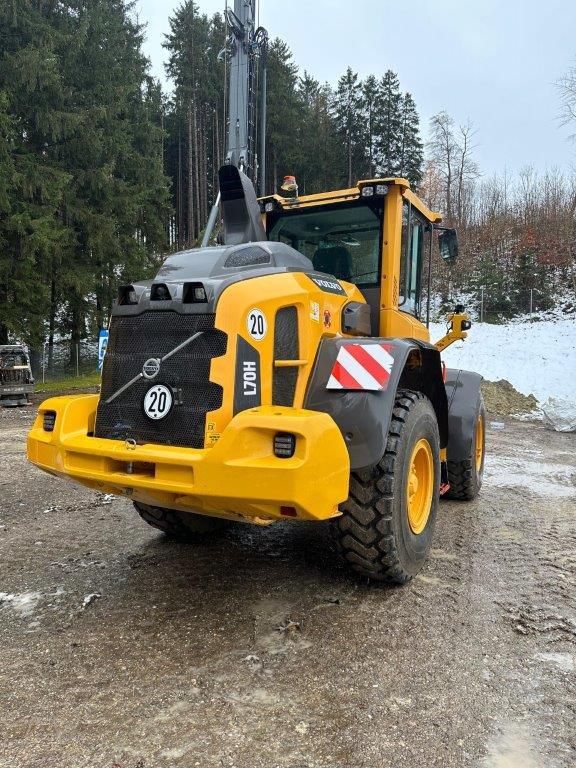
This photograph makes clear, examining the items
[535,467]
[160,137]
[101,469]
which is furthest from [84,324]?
[101,469]

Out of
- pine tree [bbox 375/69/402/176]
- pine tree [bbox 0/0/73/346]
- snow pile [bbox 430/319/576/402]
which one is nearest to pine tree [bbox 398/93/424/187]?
pine tree [bbox 375/69/402/176]

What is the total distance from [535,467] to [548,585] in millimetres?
4148

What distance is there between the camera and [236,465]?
2.51 m

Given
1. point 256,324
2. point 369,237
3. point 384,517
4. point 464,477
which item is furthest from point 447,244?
point 384,517

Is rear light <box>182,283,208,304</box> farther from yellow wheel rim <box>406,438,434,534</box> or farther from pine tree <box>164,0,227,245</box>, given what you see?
pine tree <box>164,0,227,245</box>

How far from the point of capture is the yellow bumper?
2467 millimetres

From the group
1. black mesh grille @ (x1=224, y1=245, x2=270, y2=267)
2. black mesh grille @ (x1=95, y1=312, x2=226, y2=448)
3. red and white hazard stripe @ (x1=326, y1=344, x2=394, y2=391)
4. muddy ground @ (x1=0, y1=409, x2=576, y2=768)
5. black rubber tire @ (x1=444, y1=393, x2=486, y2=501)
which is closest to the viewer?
muddy ground @ (x1=0, y1=409, x2=576, y2=768)

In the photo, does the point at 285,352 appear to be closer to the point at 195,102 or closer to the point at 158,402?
the point at 158,402

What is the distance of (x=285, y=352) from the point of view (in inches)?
121

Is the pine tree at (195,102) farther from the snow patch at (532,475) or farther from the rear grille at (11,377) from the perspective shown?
the snow patch at (532,475)

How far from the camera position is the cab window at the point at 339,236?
14.2 feet

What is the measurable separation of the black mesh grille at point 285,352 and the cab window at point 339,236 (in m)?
1.41

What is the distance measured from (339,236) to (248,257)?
1.39m

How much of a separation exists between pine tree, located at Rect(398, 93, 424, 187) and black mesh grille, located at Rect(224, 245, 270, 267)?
111ft
